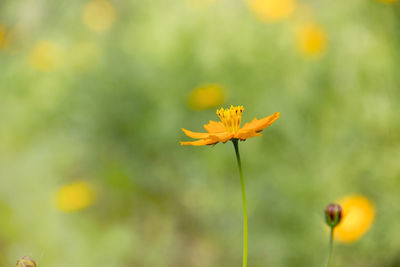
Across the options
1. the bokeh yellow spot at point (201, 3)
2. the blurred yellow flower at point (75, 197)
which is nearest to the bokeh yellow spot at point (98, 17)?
the bokeh yellow spot at point (201, 3)

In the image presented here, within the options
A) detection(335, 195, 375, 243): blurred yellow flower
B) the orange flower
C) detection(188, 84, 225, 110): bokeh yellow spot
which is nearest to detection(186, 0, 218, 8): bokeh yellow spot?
detection(188, 84, 225, 110): bokeh yellow spot

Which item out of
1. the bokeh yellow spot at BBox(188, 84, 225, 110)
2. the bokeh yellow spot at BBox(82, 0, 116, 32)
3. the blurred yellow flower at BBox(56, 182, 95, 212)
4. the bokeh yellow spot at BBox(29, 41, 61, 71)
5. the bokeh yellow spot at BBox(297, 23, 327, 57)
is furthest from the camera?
the bokeh yellow spot at BBox(82, 0, 116, 32)

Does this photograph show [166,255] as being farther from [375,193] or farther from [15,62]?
[15,62]

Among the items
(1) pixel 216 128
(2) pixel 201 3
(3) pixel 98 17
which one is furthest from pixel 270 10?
(1) pixel 216 128

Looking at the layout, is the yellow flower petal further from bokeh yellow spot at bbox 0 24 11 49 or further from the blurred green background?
bokeh yellow spot at bbox 0 24 11 49

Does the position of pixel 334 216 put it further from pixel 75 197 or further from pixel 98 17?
pixel 98 17

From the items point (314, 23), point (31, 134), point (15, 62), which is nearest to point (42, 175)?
point (31, 134)
